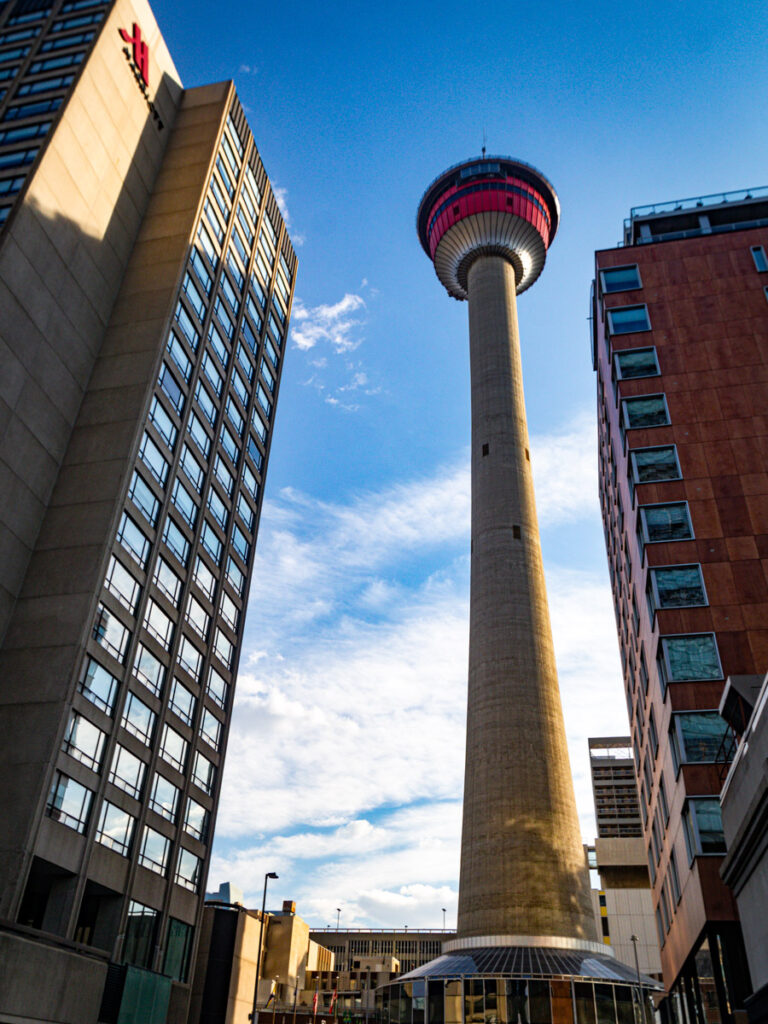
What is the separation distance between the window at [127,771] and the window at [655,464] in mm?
28049

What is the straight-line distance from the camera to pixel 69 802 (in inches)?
1348

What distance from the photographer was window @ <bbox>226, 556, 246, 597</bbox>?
5279 cm

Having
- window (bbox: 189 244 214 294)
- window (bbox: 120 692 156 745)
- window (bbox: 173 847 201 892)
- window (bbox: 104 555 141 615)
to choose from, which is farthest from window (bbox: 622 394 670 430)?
window (bbox: 173 847 201 892)

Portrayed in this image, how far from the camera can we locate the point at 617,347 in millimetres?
49031

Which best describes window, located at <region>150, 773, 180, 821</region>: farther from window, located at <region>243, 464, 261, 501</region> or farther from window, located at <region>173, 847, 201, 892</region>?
window, located at <region>243, 464, 261, 501</region>

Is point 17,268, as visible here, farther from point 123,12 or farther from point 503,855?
point 503,855

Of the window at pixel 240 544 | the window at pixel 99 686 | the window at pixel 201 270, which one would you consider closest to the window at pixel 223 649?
the window at pixel 240 544

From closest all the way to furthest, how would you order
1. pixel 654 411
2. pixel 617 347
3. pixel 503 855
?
1. pixel 654 411
2. pixel 617 347
3. pixel 503 855

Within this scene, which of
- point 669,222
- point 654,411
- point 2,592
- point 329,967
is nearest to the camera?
point 2,592

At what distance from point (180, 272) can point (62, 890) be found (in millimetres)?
32817

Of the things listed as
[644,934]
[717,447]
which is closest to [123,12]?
[717,447]

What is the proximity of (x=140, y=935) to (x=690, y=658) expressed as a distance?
90.9 feet

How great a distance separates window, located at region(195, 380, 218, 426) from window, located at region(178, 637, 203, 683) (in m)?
13.9

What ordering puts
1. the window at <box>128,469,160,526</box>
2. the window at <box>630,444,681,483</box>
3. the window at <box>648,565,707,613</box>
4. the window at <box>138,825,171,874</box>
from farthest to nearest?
the window at <box>630,444,681,483</box> → the window at <box>128,469,160,526</box> → the window at <box>138,825,171,874</box> → the window at <box>648,565,707,613</box>
